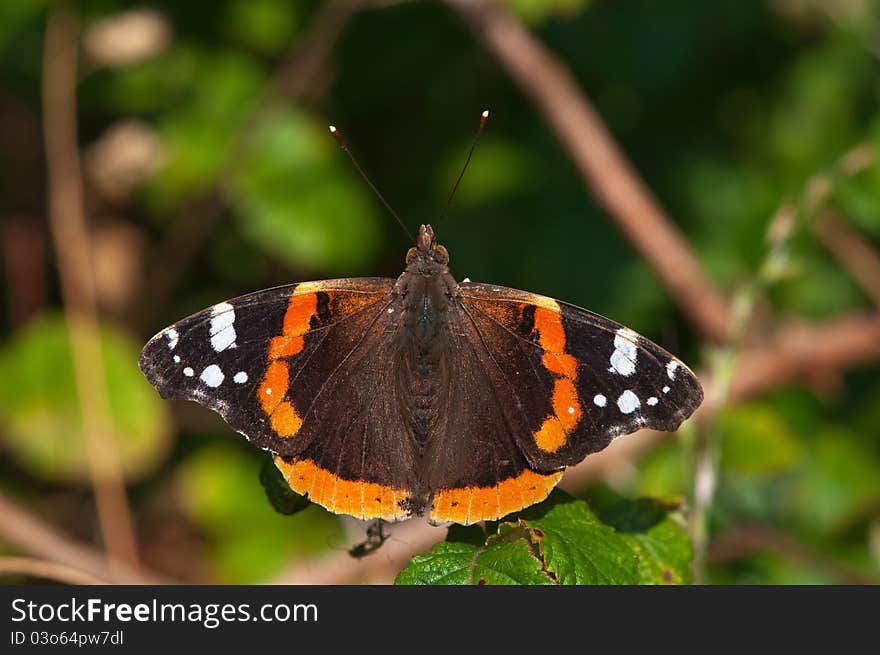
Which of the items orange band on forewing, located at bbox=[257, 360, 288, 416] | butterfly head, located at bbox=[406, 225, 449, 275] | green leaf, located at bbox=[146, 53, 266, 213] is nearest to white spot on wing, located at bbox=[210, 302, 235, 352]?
orange band on forewing, located at bbox=[257, 360, 288, 416]

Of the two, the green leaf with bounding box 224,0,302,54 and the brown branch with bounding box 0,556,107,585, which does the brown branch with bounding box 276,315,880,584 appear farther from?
the green leaf with bounding box 224,0,302,54

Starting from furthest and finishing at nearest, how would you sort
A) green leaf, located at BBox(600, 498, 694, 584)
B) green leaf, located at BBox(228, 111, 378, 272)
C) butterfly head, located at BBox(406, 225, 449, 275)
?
green leaf, located at BBox(228, 111, 378, 272)
butterfly head, located at BBox(406, 225, 449, 275)
green leaf, located at BBox(600, 498, 694, 584)

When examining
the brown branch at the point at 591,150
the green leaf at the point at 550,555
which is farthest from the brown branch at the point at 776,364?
the green leaf at the point at 550,555

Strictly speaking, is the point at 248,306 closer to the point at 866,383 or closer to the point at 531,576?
the point at 531,576

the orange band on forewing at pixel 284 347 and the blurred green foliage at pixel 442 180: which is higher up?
the blurred green foliage at pixel 442 180

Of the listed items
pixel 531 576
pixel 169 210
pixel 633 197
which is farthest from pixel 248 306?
pixel 169 210

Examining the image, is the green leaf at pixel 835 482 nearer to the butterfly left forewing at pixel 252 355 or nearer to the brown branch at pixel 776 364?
the brown branch at pixel 776 364
